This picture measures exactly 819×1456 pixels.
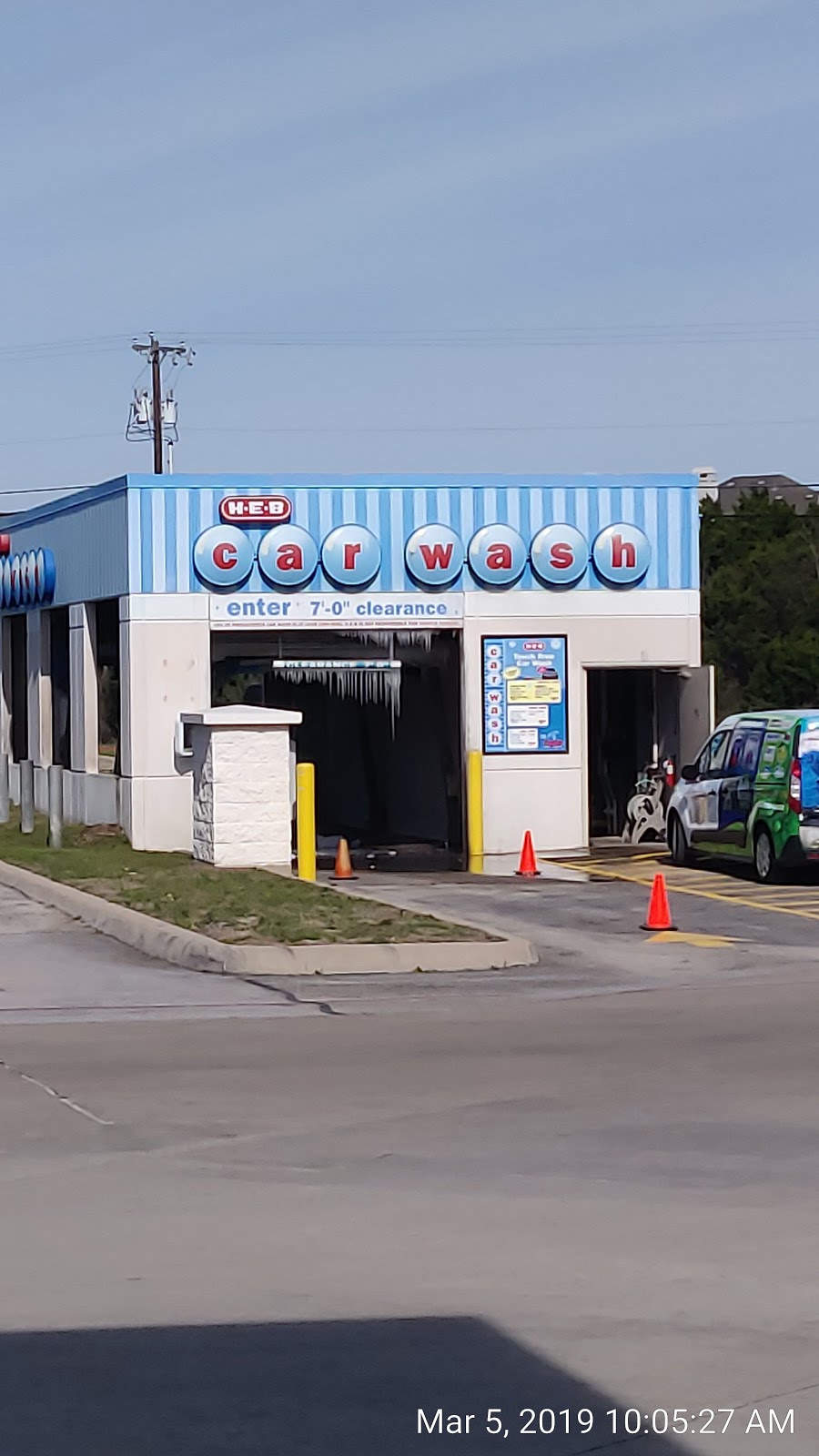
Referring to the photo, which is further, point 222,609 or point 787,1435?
point 222,609

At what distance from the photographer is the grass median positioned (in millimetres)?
16578

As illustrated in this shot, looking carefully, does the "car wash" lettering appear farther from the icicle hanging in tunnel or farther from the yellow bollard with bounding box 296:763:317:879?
the yellow bollard with bounding box 296:763:317:879

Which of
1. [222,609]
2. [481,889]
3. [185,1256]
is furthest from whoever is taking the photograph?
[222,609]

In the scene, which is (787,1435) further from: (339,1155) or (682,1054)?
(682,1054)

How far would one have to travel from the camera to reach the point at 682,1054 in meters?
11.8

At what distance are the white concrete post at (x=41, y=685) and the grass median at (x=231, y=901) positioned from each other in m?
6.87

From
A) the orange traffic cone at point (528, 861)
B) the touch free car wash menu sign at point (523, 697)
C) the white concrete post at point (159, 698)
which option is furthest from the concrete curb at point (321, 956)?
the touch free car wash menu sign at point (523, 697)

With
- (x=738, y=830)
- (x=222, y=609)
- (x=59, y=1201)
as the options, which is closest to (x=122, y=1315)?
(x=59, y=1201)

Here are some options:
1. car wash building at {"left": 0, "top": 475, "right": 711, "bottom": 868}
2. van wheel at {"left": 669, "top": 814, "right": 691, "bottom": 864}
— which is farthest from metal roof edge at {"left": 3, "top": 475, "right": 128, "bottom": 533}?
van wheel at {"left": 669, "top": 814, "right": 691, "bottom": 864}

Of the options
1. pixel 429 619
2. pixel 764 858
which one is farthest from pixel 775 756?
pixel 429 619

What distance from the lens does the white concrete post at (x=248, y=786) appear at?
Result: 80.4 ft

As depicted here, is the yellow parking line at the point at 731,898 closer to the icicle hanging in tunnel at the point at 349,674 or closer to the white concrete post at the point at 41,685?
the icicle hanging in tunnel at the point at 349,674

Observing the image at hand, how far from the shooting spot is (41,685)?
3338 cm

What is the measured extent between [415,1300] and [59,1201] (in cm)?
205
